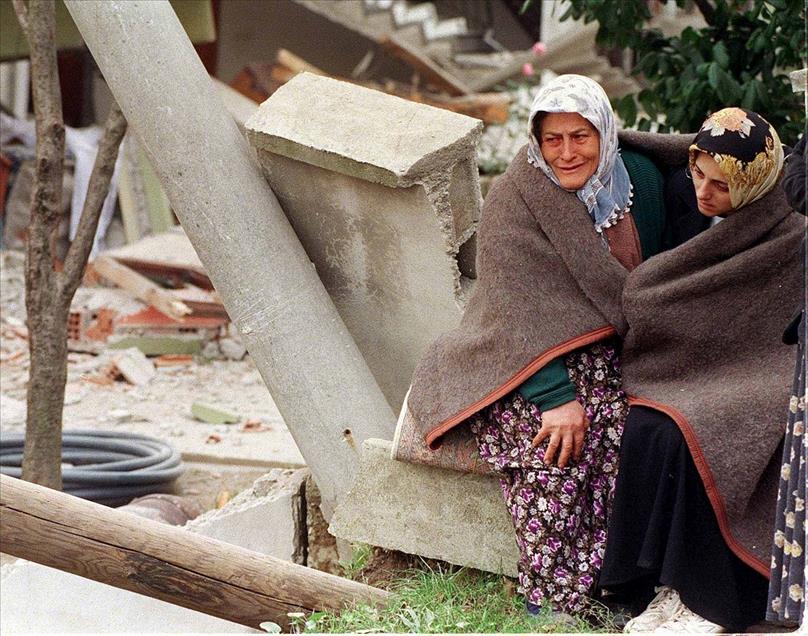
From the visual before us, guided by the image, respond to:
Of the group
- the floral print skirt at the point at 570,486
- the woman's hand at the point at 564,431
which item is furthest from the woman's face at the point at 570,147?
the woman's hand at the point at 564,431

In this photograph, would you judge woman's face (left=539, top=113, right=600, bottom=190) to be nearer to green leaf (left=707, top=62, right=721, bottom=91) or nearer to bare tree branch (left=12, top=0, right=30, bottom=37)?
green leaf (left=707, top=62, right=721, bottom=91)

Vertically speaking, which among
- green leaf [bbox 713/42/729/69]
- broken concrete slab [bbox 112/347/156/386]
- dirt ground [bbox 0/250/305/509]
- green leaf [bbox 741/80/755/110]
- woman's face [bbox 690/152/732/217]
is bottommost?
dirt ground [bbox 0/250/305/509]

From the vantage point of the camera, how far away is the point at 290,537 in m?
4.70

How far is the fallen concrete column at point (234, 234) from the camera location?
4160 mm

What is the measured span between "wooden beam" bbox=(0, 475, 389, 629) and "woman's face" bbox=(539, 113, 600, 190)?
4.54 feet

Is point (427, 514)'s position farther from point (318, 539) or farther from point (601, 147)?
point (601, 147)

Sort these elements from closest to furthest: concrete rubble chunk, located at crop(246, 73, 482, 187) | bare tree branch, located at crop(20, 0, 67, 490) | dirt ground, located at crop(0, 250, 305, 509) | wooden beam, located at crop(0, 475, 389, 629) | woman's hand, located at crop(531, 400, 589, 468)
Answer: wooden beam, located at crop(0, 475, 389, 629) → woman's hand, located at crop(531, 400, 589, 468) → concrete rubble chunk, located at crop(246, 73, 482, 187) → bare tree branch, located at crop(20, 0, 67, 490) → dirt ground, located at crop(0, 250, 305, 509)

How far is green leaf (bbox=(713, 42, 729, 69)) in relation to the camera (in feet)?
14.8

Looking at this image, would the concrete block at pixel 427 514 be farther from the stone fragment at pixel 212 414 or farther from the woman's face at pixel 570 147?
the stone fragment at pixel 212 414

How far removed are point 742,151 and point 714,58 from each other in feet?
5.38

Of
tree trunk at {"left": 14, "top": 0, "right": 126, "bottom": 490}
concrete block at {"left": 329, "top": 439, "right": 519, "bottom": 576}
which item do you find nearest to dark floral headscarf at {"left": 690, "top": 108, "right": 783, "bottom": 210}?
concrete block at {"left": 329, "top": 439, "right": 519, "bottom": 576}

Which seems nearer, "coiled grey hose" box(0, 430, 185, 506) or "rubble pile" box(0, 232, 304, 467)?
"coiled grey hose" box(0, 430, 185, 506)

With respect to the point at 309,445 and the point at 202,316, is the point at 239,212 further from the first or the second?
the point at 202,316

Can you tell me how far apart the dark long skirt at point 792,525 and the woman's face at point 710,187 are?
1.99ft
